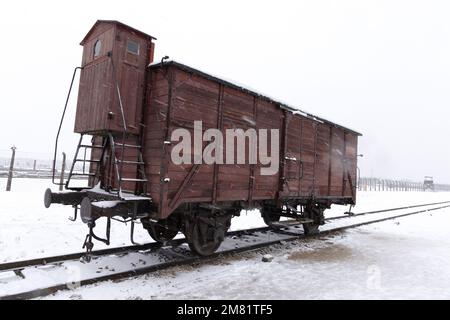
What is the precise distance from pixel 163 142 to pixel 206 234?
7.50 feet

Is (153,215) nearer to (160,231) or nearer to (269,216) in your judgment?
(160,231)

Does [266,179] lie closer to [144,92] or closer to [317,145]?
[317,145]

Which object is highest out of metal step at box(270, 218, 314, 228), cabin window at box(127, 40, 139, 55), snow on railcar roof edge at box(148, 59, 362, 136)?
cabin window at box(127, 40, 139, 55)

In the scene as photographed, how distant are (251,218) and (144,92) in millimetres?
8589

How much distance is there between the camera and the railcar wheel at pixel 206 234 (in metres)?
7.08

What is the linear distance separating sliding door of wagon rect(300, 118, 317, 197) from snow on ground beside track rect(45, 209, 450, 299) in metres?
1.65

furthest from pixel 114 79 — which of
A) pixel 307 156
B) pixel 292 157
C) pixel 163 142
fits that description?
pixel 307 156

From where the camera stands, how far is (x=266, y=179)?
28.9 ft

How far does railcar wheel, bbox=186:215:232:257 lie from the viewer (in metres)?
7.08

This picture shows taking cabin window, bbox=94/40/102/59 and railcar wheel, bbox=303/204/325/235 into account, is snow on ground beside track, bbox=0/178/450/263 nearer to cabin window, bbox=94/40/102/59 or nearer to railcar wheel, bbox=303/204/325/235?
railcar wheel, bbox=303/204/325/235

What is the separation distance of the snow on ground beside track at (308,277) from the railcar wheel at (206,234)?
359mm

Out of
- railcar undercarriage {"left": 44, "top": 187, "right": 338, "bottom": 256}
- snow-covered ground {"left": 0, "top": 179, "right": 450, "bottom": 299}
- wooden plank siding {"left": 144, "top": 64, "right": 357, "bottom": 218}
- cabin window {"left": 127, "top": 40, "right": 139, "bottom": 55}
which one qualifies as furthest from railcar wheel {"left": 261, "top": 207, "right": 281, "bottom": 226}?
cabin window {"left": 127, "top": 40, "right": 139, "bottom": 55}

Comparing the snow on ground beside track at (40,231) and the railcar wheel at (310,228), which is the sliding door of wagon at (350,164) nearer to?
the railcar wheel at (310,228)

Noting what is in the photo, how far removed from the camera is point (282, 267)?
A: 6.91 meters
